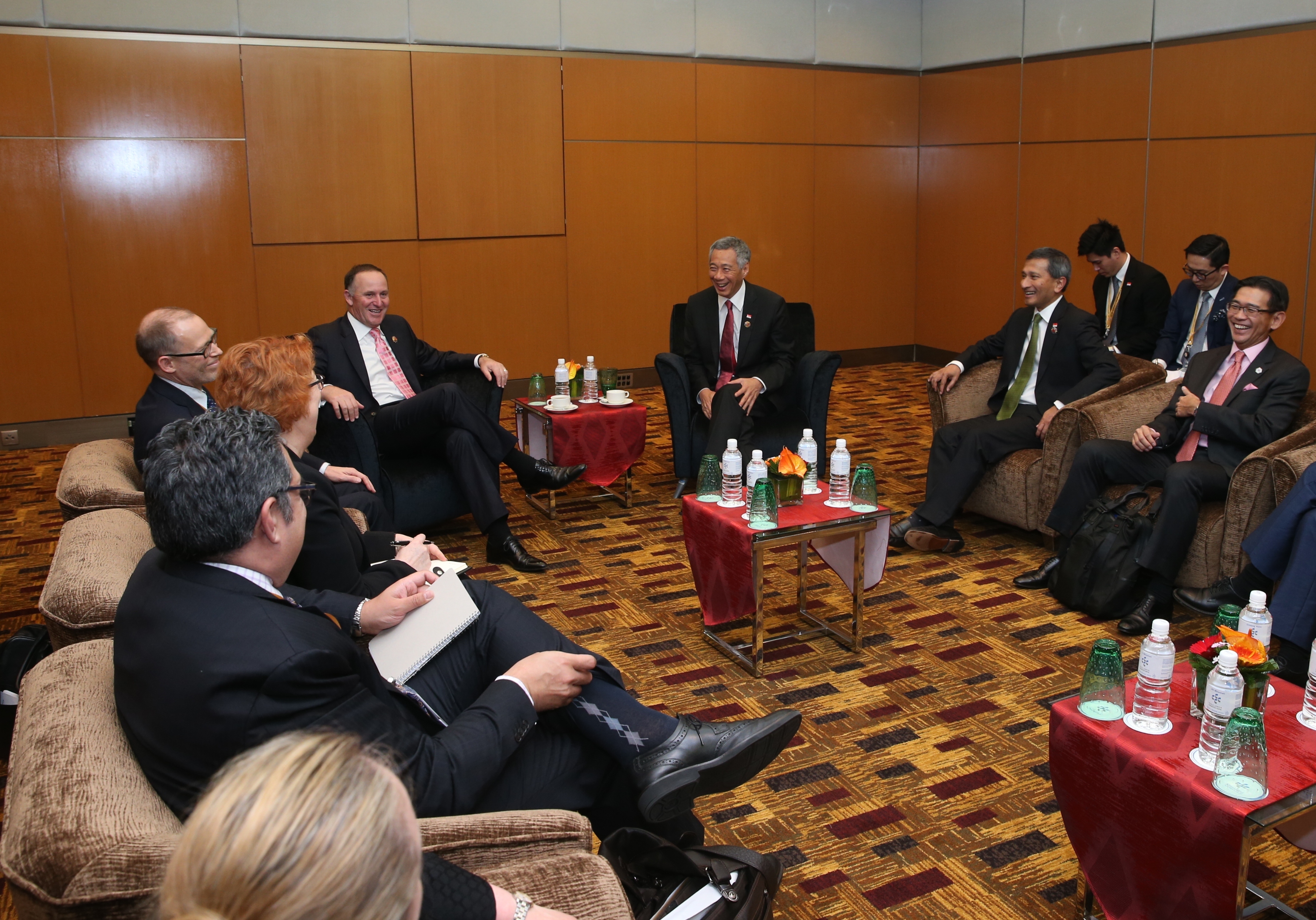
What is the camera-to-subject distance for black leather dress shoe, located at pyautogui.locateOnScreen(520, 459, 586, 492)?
5.46 meters

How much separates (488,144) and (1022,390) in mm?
4859

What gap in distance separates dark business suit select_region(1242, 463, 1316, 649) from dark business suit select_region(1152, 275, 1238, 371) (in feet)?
9.39

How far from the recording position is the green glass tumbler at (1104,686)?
2406mm

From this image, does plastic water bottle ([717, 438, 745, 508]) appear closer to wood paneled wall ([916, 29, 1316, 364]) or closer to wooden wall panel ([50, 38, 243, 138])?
wood paneled wall ([916, 29, 1316, 364])

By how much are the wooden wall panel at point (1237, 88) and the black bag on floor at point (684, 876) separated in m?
6.93

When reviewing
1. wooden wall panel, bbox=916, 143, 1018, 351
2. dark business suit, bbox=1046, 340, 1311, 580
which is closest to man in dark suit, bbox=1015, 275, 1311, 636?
dark business suit, bbox=1046, 340, 1311, 580

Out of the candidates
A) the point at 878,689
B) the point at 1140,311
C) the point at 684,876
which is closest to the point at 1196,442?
the point at 878,689

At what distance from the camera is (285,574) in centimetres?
194

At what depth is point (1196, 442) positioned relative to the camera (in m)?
4.43

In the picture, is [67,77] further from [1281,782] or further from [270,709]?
[1281,782]

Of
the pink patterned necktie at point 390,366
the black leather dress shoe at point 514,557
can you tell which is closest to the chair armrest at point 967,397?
the black leather dress shoe at point 514,557

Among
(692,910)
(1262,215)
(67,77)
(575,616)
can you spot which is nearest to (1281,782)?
(692,910)

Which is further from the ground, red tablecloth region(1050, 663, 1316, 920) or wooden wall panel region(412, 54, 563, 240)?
wooden wall panel region(412, 54, 563, 240)

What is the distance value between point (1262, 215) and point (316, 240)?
6672mm
